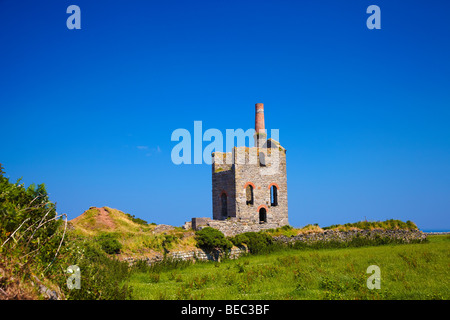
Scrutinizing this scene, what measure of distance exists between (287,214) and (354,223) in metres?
5.84

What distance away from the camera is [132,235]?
19.5 m

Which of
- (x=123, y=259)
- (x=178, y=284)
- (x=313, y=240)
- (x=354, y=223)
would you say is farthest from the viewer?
(x=354, y=223)

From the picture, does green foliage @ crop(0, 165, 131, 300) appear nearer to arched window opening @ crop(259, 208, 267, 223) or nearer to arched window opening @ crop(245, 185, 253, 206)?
arched window opening @ crop(245, 185, 253, 206)

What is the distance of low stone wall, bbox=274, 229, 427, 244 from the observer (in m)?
24.0

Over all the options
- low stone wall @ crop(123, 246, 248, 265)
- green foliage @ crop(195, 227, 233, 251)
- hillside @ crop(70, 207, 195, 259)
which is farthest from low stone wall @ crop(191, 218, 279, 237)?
green foliage @ crop(195, 227, 233, 251)

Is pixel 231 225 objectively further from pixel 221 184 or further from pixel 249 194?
pixel 249 194

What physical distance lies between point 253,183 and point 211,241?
35.4ft

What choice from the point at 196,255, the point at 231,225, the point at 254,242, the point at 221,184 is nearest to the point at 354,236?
the point at 254,242

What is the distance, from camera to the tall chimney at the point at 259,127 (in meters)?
31.9

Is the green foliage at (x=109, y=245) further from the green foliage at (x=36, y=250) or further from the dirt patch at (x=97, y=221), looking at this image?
the dirt patch at (x=97, y=221)

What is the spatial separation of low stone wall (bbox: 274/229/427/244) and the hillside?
754 centimetres

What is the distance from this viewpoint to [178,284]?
1220cm
